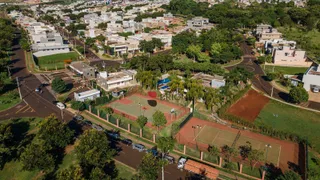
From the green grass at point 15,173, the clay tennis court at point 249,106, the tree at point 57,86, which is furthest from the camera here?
the tree at point 57,86

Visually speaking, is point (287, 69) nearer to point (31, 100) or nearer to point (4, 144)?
point (31, 100)

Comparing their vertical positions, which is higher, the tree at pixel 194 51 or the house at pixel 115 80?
the tree at pixel 194 51

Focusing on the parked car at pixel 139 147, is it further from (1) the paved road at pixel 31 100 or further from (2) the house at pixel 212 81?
(2) the house at pixel 212 81

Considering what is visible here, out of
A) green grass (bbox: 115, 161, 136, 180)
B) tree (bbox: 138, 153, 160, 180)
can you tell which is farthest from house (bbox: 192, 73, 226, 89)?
tree (bbox: 138, 153, 160, 180)

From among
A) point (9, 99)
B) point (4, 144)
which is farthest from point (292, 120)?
point (9, 99)

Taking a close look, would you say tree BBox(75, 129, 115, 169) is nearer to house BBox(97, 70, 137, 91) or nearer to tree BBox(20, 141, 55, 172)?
tree BBox(20, 141, 55, 172)

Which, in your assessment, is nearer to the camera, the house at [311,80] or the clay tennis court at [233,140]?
the clay tennis court at [233,140]

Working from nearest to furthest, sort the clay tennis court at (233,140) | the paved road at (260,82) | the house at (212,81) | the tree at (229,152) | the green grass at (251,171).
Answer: the green grass at (251,171) < the tree at (229,152) < the clay tennis court at (233,140) < the paved road at (260,82) < the house at (212,81)

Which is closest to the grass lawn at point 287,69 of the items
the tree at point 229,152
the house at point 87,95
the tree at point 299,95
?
the tree at point 299,95
